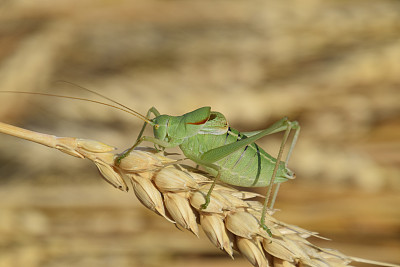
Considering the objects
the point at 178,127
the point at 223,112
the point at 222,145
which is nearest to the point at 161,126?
the point at 178,127

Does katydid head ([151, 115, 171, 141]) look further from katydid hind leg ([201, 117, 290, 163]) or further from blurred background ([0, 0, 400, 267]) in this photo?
blurred background ([0, 0, 400, 267])

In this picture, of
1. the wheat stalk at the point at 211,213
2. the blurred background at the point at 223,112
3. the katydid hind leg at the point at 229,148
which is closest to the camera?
the wheat stalk at the point at 211,213

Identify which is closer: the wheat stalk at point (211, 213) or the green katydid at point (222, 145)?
the wheat stalk at point (211, 213)

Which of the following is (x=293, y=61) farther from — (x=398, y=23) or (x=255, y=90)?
(x=398, y=23)

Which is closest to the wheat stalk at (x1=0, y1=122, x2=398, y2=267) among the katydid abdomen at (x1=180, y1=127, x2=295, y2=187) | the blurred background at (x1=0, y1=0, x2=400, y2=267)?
the katydid abdomen at (x1=180, y1=127, x2=295, y2=187)

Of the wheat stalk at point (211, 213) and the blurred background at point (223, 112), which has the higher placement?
the blurred background at point (223, 112)

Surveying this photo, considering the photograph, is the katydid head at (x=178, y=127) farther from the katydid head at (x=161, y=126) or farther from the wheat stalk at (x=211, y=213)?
the wheat stalk at (x=211, y=213)

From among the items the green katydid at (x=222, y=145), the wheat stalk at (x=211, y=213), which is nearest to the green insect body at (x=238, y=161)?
the green katydid at (x=222, y=145)
